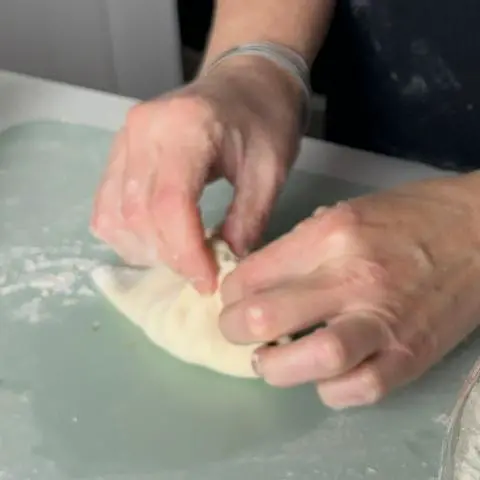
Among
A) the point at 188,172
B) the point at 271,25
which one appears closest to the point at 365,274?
the point at 188,172

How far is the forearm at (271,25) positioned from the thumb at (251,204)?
5.1 inches

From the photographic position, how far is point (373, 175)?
0.72m

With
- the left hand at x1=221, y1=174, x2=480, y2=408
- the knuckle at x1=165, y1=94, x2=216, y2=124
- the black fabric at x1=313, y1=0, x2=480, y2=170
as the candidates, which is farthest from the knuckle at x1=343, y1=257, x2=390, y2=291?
the black fabric at x1=313, y1=0, x2=480, y2=170

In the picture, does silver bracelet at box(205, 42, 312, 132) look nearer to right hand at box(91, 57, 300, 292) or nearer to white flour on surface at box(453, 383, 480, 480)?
right hand at box(91, 57, 300, 292)

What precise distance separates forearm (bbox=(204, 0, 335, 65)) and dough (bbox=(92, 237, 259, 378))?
0.18 m

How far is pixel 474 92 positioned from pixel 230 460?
1.25 ft

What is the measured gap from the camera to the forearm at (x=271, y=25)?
71 cm

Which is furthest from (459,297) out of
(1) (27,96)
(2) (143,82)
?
(2) (143,82)

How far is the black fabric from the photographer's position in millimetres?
744

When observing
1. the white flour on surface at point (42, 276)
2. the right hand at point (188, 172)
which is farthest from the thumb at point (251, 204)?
the white flour on surface at point (42, 276)

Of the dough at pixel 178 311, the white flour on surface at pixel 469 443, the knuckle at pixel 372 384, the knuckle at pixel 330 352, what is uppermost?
the knuckle at pixel 330 352

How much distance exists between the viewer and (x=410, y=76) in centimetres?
77

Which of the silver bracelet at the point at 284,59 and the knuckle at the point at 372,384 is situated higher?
the silver bracelet at the point at 284,59

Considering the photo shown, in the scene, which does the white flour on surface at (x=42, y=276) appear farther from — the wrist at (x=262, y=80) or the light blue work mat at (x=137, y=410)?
the wrist at (x=262, y=80)
